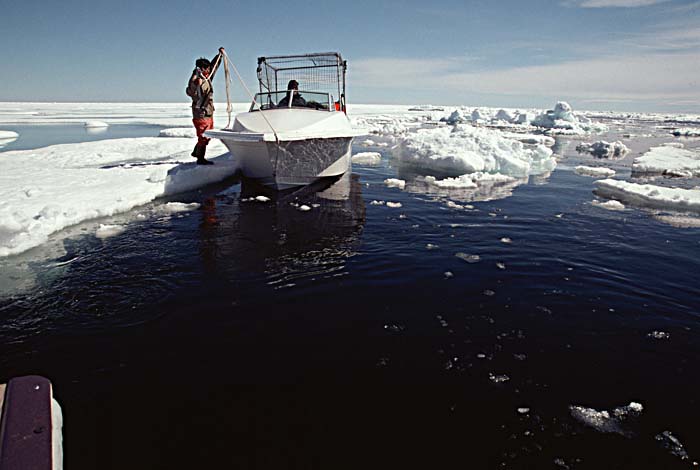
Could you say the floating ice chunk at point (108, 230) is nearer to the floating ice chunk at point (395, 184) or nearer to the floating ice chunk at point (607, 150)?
the floating ice chunk at point (395, 184)

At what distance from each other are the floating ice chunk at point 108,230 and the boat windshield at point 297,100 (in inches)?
186

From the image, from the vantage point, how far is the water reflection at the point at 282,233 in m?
4.50

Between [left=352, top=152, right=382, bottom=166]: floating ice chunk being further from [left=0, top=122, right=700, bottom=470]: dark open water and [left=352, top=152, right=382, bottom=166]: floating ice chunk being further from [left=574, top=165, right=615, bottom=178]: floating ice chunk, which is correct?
[left=0, top=122, right=700, bottom=470]: dark open water

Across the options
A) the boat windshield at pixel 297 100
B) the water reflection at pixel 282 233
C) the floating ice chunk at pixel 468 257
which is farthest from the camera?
the boat windshield at pixel 297 100

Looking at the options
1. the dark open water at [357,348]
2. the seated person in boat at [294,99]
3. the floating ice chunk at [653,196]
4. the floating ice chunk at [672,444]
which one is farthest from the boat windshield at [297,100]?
the floating ice chunk at [672,444]

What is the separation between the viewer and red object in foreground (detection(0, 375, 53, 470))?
153cm

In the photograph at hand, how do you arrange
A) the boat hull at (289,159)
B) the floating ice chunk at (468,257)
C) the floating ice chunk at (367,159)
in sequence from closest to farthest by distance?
the floating ice chunk at (468,257), the boat hull at (289,159), the floating ice chunk at (367,159)

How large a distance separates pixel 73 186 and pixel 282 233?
14.7 feet

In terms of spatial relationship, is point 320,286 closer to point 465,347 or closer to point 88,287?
point 465,347

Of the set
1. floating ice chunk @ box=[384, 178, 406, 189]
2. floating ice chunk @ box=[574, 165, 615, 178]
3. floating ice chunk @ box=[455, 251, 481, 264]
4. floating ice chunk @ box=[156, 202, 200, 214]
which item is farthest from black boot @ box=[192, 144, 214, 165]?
floating ice chunk @ box=[574, 165, 615, 178]

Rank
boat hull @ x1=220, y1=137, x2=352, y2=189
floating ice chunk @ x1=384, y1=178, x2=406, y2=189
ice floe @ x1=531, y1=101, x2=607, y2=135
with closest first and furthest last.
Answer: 1. boat hull @ x1=220, y1=137, x2=352, y2=189
2. floating ice chunk @ x1=384, y1=178, x2=406, y2=189
3. ice floe @ x1=531, y1=101, x2=607, y2=135

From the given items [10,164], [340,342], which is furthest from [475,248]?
[10,164]

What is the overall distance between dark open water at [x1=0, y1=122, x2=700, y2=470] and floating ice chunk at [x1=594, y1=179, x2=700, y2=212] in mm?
2785

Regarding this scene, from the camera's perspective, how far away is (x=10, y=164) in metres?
9.85
